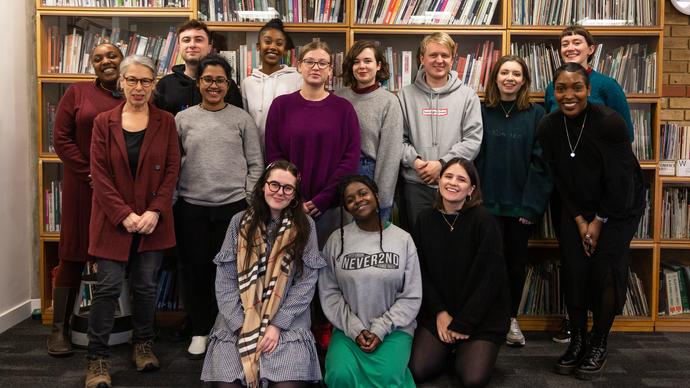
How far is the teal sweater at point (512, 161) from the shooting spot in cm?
338

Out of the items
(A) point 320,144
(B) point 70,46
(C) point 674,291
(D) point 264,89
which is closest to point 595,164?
(A) point 320,144

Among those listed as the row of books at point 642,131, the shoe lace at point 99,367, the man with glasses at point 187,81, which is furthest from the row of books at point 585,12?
the shoe lace at point 99,367

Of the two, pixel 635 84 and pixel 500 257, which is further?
pixel 635 84

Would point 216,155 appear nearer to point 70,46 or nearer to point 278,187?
point 278,187

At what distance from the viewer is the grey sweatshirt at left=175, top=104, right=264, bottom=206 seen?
122 inches

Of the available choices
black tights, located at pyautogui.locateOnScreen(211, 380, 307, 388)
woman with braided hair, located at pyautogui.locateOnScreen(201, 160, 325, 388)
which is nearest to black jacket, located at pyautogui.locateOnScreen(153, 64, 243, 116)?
woman with braided hair, located at pyautogui.locateOnScreen(201, 160, 325, 388)

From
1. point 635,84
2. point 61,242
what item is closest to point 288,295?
point 61,242

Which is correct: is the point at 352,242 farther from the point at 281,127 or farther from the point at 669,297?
the point at 669,297

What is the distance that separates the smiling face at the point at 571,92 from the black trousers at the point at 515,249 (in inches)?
28.3

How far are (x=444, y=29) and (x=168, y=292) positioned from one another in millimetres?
2189

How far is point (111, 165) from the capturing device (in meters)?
2.84

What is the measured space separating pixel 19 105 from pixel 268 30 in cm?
154

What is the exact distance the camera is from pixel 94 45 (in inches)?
148

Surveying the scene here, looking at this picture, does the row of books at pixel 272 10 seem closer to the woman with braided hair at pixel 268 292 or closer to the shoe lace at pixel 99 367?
the woman with braided hair at pixel 268 292
